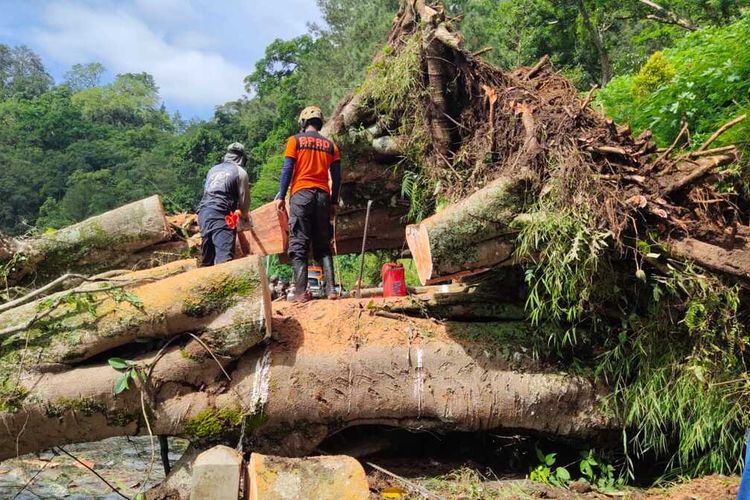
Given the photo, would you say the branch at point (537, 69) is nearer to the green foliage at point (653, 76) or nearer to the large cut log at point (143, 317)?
the green foliage at point (653, 76)

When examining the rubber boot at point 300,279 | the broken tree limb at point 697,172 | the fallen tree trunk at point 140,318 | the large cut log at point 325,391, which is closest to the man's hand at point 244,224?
the rubber boot at point 300,279

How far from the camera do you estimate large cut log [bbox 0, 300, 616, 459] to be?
4.16 meters

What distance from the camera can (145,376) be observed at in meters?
4.17

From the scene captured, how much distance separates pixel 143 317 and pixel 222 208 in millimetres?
1687

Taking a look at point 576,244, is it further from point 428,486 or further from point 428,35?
point 428,35

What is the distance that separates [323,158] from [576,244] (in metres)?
2.56

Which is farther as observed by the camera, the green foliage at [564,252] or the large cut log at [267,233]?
the large cut log at [267,233]

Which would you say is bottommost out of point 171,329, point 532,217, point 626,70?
point 171,329

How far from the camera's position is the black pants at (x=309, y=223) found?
5.57 m

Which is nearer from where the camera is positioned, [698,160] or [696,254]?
[696,254]

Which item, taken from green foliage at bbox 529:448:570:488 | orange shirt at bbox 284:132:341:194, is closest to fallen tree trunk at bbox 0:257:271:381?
orange shirt at bbox 284:132:341:194

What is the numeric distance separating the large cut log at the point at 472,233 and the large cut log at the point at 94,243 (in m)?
2.79

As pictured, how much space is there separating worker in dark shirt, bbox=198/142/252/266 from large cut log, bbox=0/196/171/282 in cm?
58

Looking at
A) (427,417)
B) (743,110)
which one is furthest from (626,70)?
(427,417)
